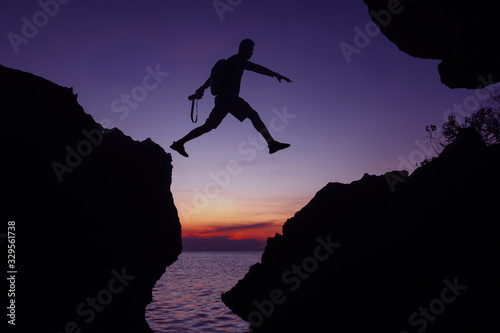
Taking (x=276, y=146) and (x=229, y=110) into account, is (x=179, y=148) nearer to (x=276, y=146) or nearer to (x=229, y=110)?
(x=229, y=110)

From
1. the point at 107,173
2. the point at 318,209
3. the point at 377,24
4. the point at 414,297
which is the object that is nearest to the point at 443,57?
the point at 377,24

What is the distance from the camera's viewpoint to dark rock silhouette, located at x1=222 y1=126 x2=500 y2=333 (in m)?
4.84

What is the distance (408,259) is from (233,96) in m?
4.30

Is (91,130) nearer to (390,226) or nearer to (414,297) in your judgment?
(390,226)

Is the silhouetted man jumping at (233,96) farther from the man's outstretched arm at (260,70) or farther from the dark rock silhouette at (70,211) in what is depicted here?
the dark rock silhouette at (70,211)

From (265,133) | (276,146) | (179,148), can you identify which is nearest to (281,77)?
(265,133)

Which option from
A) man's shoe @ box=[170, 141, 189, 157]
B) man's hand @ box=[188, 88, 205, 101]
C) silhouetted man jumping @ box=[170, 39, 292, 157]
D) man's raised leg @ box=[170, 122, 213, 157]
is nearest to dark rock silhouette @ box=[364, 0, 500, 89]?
silhouetted man jumping @ box=[170, 39, 292, 157]

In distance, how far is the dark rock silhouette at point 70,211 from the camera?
16.6 feet

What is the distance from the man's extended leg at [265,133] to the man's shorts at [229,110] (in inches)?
2.0

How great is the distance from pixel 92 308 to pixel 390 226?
228 inches

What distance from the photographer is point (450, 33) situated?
24.0ft

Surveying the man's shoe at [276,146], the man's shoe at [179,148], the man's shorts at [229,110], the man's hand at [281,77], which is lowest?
the man's shoe at [276,146]

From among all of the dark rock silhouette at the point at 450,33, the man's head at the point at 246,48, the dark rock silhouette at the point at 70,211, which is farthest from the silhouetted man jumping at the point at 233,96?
the dark rock silhouette at the point at 450,33

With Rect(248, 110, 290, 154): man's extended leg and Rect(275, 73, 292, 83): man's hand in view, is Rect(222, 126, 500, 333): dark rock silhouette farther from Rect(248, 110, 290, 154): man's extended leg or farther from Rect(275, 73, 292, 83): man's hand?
Rect(275, 73, 292, 83): man's hand
